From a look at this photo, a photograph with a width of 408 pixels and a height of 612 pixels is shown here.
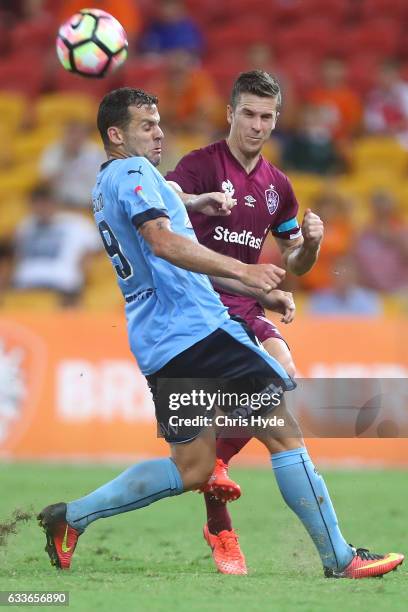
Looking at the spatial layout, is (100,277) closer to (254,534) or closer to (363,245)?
(363,245)

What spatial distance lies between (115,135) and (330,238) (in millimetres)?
7239

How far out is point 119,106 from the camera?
577cm

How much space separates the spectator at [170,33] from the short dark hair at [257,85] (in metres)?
9.72

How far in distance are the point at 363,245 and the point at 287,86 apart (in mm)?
2725

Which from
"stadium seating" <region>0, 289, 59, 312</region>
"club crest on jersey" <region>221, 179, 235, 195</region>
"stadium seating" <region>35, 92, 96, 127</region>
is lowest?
"stadium seating" <region>0, 289, 59, 312</region>

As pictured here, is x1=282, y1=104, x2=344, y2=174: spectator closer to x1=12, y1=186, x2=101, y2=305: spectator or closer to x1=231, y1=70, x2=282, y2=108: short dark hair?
x1=12, y1=186, x2=101, y2=305: spectator

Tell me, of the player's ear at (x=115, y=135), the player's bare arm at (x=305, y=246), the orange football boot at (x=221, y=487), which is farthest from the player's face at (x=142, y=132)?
the orange football boot at (x=221, y=487)

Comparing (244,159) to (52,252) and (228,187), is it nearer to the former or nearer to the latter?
(228,187)

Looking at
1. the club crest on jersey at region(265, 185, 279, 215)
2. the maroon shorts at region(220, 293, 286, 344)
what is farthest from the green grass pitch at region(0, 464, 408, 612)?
the club crest on jersey at region(265, 185, 279, 215)

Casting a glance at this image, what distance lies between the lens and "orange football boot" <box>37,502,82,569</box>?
5914mm

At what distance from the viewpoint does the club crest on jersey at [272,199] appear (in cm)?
645

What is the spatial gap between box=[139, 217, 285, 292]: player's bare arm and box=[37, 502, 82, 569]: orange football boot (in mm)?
1434

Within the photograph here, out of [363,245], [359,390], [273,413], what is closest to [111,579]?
[273,413]

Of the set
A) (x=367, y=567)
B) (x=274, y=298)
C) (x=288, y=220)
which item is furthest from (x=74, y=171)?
(x=367, y=567)
